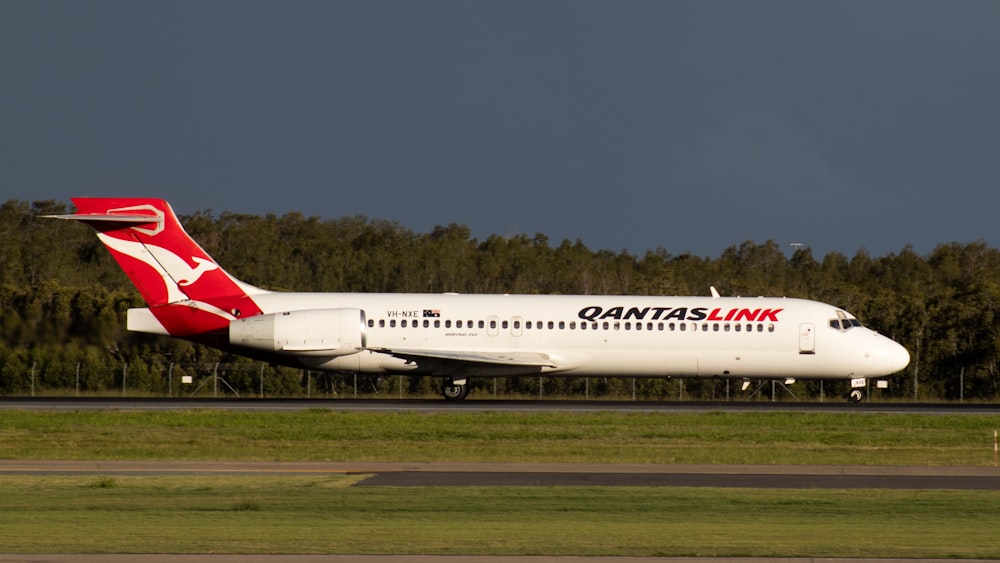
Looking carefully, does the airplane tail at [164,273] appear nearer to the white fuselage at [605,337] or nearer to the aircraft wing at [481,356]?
the white fuselage at [605,337]

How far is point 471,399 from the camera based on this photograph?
4347 cm

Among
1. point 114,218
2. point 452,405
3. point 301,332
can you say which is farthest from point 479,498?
point 114,218

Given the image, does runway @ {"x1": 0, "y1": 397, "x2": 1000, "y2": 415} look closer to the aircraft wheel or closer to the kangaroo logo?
the aircraft wheel

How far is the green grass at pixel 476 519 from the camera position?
1492 centimetres

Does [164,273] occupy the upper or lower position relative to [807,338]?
upper

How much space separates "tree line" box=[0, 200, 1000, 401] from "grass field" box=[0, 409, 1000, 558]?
32.2 ft

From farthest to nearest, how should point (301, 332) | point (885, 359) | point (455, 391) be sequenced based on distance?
point (885, 359), point (455, 391), point (301, 332)

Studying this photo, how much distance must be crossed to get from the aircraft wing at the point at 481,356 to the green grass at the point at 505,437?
4732mm

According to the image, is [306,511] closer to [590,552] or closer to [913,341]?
[590,552]

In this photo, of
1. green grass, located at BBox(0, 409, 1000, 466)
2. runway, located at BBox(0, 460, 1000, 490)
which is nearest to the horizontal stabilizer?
green grass, located at BBox(0, 409, 1000, 466)

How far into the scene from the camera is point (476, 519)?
A: 17422mm

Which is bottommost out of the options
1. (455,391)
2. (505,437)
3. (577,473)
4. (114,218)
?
(577,473)

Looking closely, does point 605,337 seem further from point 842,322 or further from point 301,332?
point 301,332

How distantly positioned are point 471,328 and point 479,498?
2138cm
